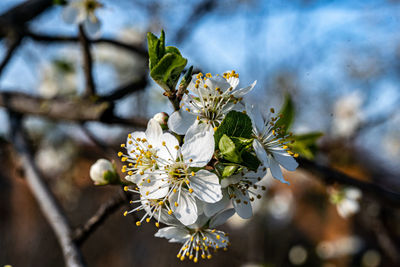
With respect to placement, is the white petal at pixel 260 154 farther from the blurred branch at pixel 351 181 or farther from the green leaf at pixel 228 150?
the blurred branch at pixel 351 181

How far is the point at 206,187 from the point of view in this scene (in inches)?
24.4

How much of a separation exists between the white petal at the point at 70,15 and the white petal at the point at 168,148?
98 centimetres

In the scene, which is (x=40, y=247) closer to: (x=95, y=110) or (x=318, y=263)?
(x=318, y=263)

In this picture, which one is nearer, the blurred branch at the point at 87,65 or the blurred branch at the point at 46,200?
the blurred branch at the point at 46,200

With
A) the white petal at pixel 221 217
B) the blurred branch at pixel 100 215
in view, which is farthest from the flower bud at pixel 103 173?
the white petal at pixel 221 217

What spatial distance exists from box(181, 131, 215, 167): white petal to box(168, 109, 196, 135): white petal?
0.12 ft

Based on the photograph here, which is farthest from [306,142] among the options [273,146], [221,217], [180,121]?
[180,121]

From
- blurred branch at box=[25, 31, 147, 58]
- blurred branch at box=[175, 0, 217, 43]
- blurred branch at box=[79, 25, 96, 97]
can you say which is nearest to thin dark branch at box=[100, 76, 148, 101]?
blurred branch at box=[79, 25, 96, 97]

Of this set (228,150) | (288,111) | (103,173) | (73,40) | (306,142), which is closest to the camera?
(228,150)

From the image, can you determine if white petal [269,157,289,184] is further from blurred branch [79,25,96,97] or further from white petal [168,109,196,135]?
blurred branch [79,25,96,97]

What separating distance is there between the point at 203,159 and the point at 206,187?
6 cm

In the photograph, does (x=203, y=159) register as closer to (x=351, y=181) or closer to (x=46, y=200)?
(x=351, y=181)

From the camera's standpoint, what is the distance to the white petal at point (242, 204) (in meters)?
0.69

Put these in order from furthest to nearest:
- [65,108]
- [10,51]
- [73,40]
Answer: [73,40]
[10,51]
[65,108]
